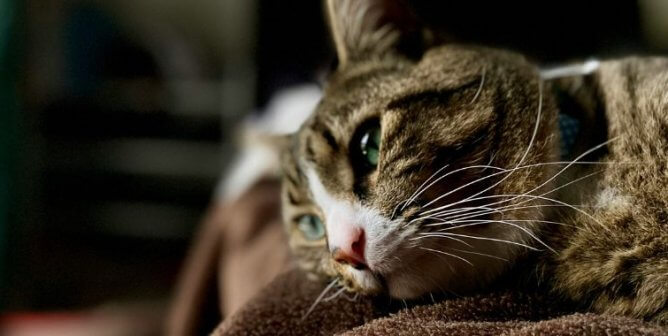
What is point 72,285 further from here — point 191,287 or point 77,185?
point 191,287

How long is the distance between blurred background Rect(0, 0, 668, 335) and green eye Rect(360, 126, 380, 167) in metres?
1.69

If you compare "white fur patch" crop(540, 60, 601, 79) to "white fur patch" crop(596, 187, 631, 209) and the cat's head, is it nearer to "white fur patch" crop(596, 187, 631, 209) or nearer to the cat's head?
the cat's head

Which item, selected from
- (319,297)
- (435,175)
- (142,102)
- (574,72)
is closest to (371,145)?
(435,175)

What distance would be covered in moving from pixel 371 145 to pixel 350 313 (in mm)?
202

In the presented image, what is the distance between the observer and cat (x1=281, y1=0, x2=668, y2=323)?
0.67 meters

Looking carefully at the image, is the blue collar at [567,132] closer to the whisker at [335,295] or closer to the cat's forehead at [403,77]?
the cat's forehead at [403,77]

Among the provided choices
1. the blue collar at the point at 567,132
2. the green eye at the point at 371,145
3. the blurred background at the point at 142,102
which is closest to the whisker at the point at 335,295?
the green eye at the point at 371,145

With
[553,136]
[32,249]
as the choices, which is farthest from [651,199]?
[32,249]

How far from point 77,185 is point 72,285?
19.0 inches

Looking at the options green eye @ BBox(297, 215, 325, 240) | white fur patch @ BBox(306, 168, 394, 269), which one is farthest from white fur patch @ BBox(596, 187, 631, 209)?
green eye @ BBox(297, 215, 325, 240)

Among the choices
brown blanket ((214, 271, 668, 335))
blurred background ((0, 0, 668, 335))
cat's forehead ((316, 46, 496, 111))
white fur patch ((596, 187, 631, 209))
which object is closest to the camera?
brown blanket ((214, 271, 668, 335))

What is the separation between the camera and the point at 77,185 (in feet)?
9.29

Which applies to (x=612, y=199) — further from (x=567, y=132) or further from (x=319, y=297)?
(x=319, y=297)

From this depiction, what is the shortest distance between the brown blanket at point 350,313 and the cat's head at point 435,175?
4 centimetres
